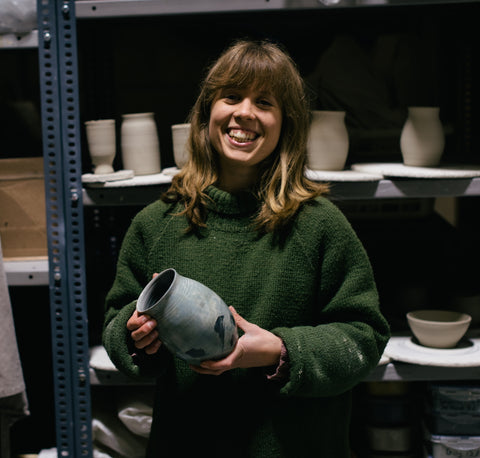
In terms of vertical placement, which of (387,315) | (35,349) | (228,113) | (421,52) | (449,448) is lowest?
Answer: (449,448)

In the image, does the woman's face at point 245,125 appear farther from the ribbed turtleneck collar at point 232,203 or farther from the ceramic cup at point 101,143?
the ceramic cup at point 101,143

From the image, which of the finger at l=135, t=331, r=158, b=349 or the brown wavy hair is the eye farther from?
the finger at l=135, t=331, r=158, b=349

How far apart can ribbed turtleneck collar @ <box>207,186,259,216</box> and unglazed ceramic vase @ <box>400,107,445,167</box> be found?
0.63 meters

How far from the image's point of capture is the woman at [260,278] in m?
1.09

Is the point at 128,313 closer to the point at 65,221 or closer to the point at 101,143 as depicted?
the point at 65,221

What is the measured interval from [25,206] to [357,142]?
954 mm

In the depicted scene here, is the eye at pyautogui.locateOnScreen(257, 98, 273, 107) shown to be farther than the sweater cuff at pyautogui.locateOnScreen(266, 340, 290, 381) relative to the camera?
Yes

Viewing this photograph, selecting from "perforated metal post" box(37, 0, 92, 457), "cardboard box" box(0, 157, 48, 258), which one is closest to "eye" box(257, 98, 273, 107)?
"perforated metal post" box(37, 0, 92, 457)

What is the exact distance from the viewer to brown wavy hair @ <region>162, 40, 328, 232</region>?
1106 millimetres

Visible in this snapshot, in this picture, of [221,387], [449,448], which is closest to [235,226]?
[221,387]

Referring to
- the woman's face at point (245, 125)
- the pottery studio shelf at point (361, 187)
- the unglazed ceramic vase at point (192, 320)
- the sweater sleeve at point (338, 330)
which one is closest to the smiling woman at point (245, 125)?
the woman's face at point (245, 125)

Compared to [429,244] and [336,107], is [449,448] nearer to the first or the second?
[429,244]

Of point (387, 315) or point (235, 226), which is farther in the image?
point (387, 315)

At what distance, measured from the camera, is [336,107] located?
6.02ft
